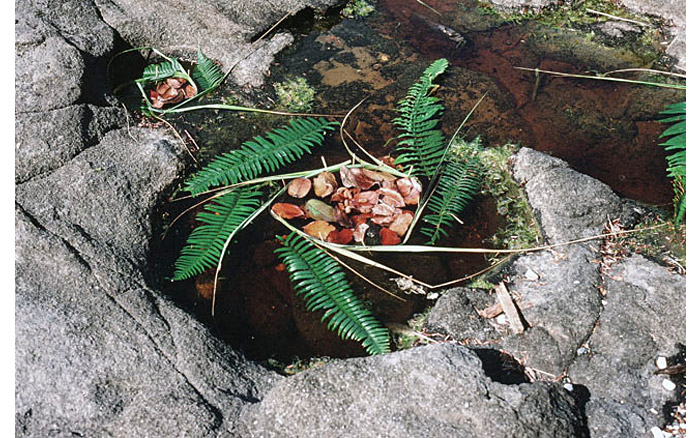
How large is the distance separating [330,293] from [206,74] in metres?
2.26

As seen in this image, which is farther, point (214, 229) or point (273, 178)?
point (273, 178)

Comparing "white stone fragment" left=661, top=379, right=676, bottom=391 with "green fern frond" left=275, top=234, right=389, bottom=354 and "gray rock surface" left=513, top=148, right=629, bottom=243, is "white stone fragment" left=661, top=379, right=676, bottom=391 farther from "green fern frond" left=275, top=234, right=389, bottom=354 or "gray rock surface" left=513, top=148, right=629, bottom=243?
"green fern frond" left=275, top=234, right=389, bottom=354

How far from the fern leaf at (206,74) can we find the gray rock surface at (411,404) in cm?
272

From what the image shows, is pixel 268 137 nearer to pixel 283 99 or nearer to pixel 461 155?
pixel 283 99

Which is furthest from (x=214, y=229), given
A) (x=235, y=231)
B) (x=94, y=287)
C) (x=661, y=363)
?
(x=661, y=363)

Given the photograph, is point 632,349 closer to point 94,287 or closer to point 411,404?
point 411,404

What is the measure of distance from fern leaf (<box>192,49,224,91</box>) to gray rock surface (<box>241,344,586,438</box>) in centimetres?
272

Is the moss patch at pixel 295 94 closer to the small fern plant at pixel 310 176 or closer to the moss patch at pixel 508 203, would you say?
the small fern plant at pixel 310 176

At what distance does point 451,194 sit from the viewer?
3494 mm

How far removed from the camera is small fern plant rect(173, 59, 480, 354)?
3.01 m

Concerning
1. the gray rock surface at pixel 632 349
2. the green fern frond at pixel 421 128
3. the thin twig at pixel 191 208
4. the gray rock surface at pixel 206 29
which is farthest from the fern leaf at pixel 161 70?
the gray rock surface at pixel 632 349

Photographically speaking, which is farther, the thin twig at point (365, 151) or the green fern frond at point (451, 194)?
the thin twig at point (365, 151)

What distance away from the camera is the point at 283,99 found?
14.0 ft

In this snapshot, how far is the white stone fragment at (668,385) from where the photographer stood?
8.45 ft
